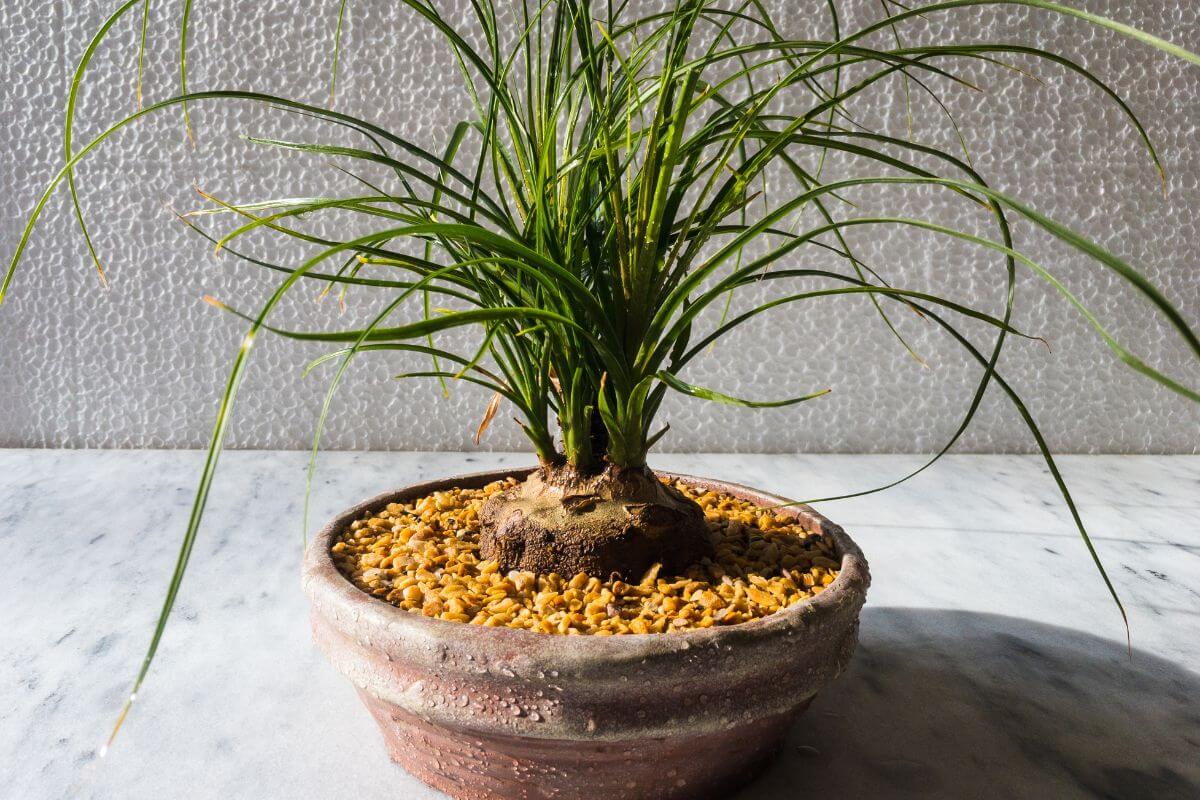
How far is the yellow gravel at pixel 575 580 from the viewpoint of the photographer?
0.47 metres

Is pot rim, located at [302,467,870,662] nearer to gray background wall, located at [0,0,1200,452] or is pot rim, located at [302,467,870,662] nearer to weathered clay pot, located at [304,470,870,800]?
weathered clay pot, located at [304,470,870,800]

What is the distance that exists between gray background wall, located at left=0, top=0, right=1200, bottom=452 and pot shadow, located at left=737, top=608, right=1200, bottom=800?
64 cm

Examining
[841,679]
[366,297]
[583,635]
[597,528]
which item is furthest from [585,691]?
[366,297]

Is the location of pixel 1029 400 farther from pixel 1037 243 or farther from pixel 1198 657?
pixel 1198 657

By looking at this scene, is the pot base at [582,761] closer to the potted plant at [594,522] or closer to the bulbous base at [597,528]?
the potted plant at [594,522]

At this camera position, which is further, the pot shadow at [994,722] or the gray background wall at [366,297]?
the gray background wall at [366,297]

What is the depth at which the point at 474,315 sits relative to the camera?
365 mm

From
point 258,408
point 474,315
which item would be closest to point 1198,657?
point 474,315

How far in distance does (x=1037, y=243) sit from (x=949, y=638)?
0.79 m

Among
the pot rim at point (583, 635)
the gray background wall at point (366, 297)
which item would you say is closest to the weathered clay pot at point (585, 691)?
the pot rim at point (583, 635)

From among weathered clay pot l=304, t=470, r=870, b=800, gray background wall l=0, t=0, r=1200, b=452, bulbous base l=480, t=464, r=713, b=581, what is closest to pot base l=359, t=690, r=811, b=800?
weathered clay pot l=304, t=470, r=870, b=800

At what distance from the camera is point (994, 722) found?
1.97 ft

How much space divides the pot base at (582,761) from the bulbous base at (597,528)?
107 mm

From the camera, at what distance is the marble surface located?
1.79ft
